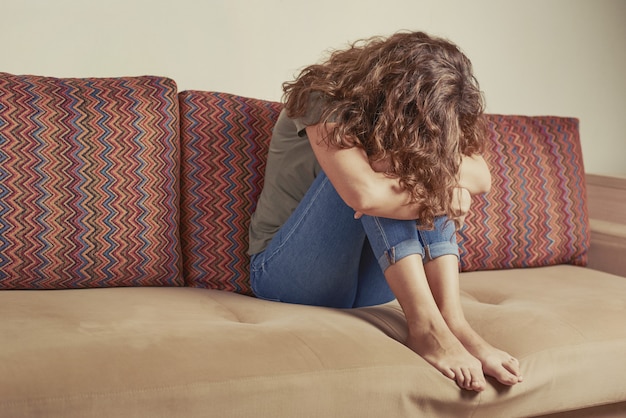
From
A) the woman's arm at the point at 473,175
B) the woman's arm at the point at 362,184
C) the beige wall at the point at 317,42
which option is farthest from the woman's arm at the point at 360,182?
the beige wall at the point at 317,42

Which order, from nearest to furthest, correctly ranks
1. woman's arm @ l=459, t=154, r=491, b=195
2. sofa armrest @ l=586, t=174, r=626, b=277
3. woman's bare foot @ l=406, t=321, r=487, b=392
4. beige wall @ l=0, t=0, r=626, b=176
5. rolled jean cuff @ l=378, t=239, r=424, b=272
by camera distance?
woman's bare foot @ l=406, t=321, r=487, b=392 < rolled jean cuff @ l=378, t=239, r=424, b=272 < woman's arm @ l=459, t=154, r=491, b=195 < beige wall @ l=0, t=0, r=626, b=176 < sofa armrest @ l=586, t=174, r=626, b=277

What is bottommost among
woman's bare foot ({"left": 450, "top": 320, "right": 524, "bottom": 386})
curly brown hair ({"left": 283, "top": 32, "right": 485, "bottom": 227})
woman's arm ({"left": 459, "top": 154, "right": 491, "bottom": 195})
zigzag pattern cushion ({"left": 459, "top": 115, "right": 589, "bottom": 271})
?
woman's bare foot ({"left": 450, "top": 320, "right": 524, "bottom": 386})

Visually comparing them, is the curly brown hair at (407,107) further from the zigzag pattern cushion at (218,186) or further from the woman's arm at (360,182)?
the zigzag pattern cushion at (218,186)

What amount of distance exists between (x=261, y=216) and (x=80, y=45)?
30.1 inches

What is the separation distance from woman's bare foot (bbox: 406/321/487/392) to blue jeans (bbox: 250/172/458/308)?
0.51 feet

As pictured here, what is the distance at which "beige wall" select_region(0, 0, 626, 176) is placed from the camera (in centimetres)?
218

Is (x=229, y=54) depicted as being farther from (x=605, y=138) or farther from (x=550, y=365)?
(x=605, y=138)

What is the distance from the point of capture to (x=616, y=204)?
2721mm

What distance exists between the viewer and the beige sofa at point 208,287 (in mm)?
1278

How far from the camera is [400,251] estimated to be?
5.13ft

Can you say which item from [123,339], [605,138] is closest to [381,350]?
[123,339]

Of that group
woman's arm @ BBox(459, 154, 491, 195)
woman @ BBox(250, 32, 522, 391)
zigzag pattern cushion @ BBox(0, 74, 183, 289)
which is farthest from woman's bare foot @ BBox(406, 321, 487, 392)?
zigzag pattern cushion @ BBox(0, 74, 183, 289)

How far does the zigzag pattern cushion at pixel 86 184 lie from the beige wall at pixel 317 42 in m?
0.32

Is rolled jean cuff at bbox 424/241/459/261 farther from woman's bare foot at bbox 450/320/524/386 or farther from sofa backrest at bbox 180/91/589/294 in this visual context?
sofa backrest at bbox 180/91/589/294
